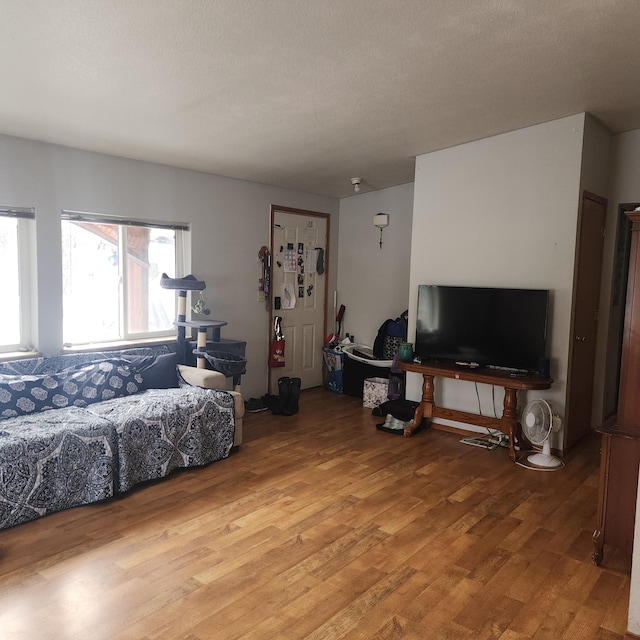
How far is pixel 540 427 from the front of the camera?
3.78m

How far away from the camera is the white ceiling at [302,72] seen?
226 cm

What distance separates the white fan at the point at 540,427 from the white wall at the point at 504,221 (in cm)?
23

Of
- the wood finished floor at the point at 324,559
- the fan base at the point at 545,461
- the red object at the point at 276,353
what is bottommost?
the wood finished floor at the point at 324,559

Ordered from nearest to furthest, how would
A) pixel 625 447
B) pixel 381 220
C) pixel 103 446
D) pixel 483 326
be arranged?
1. pixel 625 447
2. pixel 103 446
3. pixel 483 326
4. pixel 381 220

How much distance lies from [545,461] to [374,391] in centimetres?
190

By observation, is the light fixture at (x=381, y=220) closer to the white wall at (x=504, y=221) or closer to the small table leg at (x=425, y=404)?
the white wall at (x=504, y=221)

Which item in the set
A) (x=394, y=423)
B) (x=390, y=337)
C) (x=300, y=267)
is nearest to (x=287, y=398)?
(x=394, y=423)

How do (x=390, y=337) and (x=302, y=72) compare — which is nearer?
(x=302, y=72)

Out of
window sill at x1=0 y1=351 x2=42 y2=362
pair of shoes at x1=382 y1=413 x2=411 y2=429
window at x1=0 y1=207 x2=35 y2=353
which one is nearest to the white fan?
pair of shoes at x1=382 y1=413 x2=411 y2=429

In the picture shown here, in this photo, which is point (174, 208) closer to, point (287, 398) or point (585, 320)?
point (287, 398)

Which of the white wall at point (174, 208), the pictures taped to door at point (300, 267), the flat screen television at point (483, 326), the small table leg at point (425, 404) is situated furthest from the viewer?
the pictures taped to door at point (300, 267)

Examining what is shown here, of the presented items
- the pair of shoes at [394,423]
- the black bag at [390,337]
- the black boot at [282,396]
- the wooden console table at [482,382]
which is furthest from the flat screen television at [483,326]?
the black boot at [282,396]

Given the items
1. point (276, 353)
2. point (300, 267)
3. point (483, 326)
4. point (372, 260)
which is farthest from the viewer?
point (372, 260)

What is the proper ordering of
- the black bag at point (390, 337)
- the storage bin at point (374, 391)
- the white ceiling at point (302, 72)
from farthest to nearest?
the black bag at point (390, 337) → the storage bin at point (374, 391) → the white ceiling at point (302, 72)
